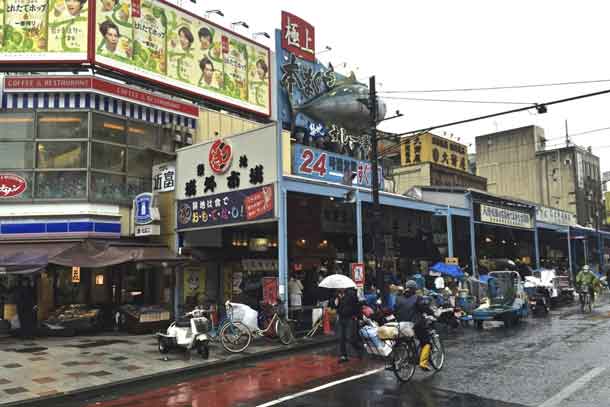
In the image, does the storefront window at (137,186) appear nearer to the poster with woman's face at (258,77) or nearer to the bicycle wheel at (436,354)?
the poster with woman's face at (258,77)

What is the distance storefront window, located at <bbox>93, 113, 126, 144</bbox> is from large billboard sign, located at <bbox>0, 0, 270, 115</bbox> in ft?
5.92

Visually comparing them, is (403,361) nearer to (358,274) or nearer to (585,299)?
(358,274)

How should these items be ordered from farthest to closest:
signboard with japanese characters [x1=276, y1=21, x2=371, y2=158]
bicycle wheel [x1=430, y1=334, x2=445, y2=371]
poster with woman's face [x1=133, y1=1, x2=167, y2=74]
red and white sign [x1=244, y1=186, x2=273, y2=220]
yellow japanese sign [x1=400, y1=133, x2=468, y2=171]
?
yellow japanese sign [x1=400, y1=133, x2=468, y2=171] < signboard with japanese characters [x1=276, y1=21, x2=371, y2=158] < poster with woman's face [x1=133, y1=1, x2=167, y2=74] < red and white sign [x1=244, y1=186, x2=273, y2=220] < bicycle wheel [x1=430, y1=334, x2=445, y2=371]

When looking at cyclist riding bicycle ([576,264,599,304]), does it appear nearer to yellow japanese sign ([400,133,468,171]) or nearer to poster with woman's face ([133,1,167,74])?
yellow japanese sign ([400,133,468,171])

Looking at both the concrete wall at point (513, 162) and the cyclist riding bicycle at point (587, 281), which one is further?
the concrete wall at point (513, 162)

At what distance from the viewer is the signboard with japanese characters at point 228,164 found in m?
16.1

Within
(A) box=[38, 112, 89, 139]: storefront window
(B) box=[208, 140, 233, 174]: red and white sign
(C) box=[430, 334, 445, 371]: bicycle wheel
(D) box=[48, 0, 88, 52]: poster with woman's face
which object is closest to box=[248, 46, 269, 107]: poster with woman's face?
(B) box=[208, 140, 233, 174]: red and white sign

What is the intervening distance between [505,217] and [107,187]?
20.5 metres

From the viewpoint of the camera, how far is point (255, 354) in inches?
513

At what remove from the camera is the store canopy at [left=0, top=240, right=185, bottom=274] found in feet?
50.8

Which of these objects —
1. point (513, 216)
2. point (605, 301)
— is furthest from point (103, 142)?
point (605, 301)

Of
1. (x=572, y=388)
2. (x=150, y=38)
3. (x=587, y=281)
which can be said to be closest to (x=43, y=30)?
(x=150, y=38)

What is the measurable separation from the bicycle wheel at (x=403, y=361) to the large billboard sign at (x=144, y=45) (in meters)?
14.3

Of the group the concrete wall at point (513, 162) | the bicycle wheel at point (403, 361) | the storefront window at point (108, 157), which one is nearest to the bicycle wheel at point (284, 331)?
the bicycle wheel at point (403, 361)
